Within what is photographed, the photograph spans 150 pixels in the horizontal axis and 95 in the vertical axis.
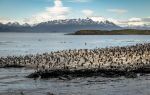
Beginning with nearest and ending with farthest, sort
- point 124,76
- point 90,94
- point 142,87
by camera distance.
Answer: point 90,94 → point 142,87 → point 124,76

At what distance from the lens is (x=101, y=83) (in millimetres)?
29734

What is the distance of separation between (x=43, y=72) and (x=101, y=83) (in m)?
6.05

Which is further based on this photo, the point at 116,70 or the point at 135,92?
the point at 116,70

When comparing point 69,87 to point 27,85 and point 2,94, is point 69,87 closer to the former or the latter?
point 27,85

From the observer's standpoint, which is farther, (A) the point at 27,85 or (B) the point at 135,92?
(A) the point at 27,85

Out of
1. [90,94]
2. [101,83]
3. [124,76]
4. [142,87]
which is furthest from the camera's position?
[124,76]

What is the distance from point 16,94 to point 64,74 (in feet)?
27.2

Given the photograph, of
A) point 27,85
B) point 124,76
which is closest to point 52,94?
point 27,85

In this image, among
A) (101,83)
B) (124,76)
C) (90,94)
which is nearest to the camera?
(90,94)

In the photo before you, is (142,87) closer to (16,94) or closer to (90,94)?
(90,94)

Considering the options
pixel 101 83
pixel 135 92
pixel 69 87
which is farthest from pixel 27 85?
pixel 135 92

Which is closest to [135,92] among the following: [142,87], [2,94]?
[142,87]

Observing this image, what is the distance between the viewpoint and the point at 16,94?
25.2m

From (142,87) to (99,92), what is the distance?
12.9 ft
